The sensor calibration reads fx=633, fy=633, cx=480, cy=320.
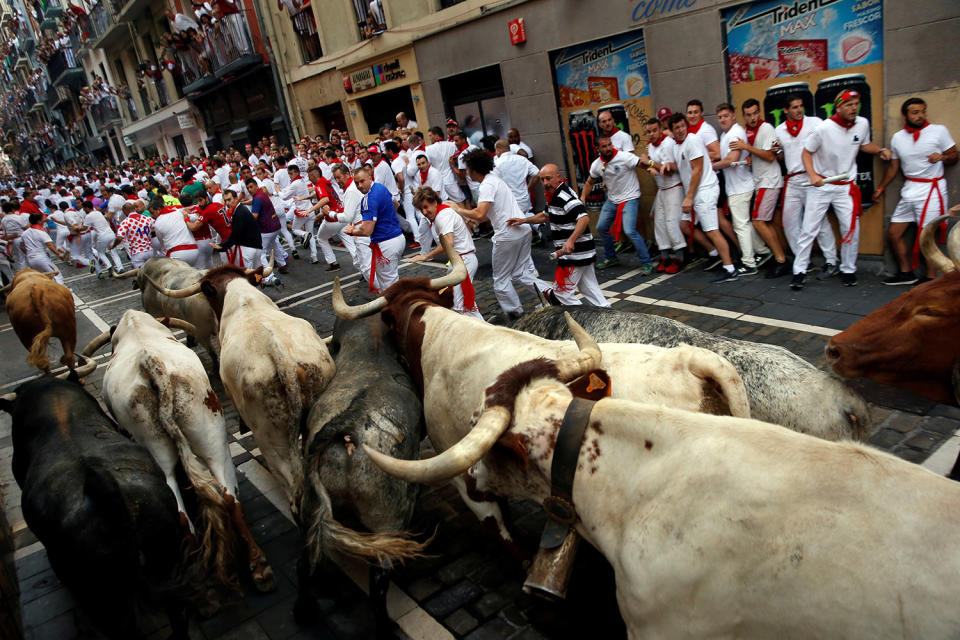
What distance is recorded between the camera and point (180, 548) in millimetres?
4008

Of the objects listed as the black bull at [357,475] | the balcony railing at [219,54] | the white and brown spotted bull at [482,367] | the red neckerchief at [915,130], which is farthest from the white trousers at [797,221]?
the balcony railing at [219,54]

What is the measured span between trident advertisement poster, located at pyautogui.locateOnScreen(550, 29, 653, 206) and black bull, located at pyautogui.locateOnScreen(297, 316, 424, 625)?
8012mm

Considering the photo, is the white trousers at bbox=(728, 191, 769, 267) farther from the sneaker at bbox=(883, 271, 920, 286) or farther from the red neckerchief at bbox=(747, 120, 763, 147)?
the sneaker at bbox=(883, 271, 920, 286)

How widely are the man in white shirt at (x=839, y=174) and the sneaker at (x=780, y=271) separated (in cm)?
38

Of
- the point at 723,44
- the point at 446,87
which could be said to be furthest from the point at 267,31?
the point at 723,44

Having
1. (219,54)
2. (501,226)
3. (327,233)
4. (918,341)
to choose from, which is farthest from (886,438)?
(219,54)

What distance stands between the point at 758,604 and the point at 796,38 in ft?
28.2

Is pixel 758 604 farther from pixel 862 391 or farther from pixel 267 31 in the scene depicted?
pixel 267 31

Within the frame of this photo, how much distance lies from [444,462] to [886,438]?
158 inches

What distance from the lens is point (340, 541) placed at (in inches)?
138

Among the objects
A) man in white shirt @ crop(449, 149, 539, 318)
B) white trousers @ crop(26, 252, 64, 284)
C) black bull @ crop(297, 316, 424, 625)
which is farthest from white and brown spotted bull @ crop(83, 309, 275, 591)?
white trousers @ crop(26, 252, 64, 284)

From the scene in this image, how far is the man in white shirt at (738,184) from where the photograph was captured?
28.7 feet

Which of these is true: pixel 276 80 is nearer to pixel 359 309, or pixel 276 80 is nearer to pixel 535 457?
pixel 359 309

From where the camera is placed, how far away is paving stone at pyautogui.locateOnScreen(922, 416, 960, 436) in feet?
15.9
